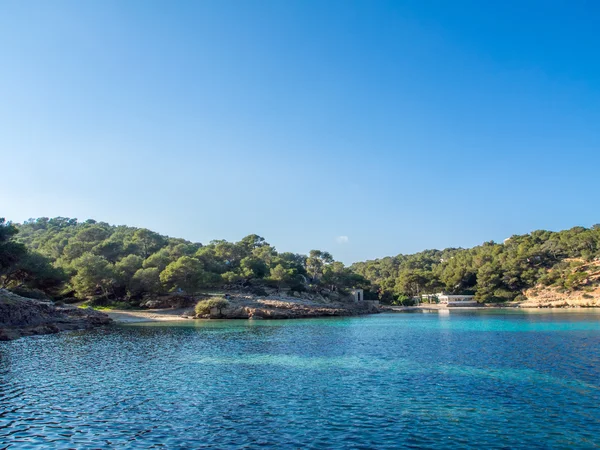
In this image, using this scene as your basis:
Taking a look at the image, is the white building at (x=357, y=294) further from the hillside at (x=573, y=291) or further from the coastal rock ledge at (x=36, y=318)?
the coastal rock ledge at (x=36, y=318)

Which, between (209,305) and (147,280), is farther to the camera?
(147,280)

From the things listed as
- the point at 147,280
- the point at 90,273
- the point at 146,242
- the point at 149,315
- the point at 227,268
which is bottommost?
the point at 149,315

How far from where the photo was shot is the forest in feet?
218

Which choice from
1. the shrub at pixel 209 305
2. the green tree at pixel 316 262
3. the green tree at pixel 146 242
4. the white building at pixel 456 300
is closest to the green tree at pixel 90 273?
the shrub at pixel 209 305

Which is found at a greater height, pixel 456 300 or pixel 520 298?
pixel 520 298

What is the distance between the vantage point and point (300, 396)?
18.9 m

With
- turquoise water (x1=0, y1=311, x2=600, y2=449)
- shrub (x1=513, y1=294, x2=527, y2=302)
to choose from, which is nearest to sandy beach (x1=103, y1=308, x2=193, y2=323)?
turquoise water (x1=0, y1=311, x2=600, y2=449)

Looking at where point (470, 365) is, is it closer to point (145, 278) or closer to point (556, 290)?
point (145, 278)

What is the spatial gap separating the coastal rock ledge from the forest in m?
5.52

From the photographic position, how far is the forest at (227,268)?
66375 mm

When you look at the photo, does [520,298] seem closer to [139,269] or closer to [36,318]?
[139,269]

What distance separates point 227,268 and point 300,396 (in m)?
79.1

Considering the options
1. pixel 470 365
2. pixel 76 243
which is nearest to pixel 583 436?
pixel 470 365

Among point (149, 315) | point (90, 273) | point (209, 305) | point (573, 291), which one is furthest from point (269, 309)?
point (573, 291)
